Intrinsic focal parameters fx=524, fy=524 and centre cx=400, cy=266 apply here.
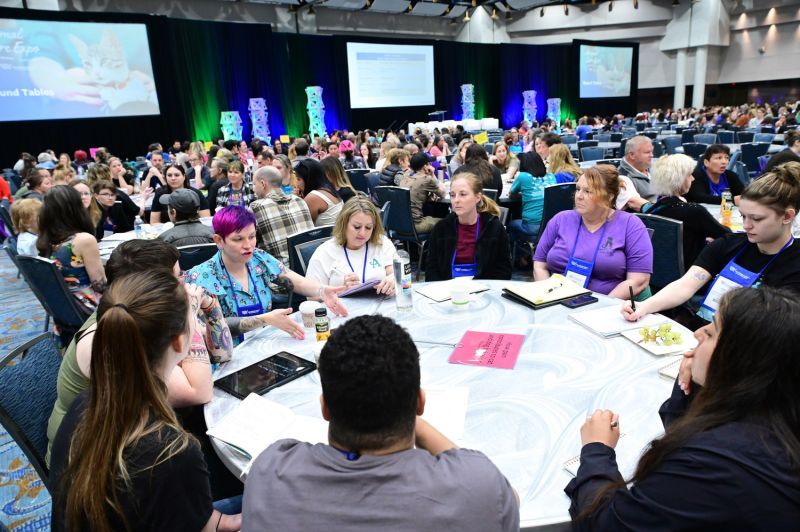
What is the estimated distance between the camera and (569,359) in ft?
6.01

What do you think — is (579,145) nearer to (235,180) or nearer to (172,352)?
(235,180)

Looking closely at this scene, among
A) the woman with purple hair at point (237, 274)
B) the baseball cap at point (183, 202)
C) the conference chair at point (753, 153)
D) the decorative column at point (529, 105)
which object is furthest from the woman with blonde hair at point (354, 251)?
the decorative column at point (529, 105)

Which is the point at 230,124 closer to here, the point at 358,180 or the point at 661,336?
the point at 358,180

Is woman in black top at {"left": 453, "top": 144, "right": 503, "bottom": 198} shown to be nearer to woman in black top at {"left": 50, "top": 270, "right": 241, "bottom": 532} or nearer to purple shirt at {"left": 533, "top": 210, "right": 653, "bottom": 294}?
purple shirt at {"left": 533, "top": 210, "right": 653, "bottom": 294}

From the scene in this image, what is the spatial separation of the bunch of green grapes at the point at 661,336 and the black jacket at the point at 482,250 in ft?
4.27

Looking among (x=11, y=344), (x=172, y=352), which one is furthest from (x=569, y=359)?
(x=11, y=344)

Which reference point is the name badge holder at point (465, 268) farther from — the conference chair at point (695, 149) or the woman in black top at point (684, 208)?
the conference chair at point (695, 149)

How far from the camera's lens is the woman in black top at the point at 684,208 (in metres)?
3.24

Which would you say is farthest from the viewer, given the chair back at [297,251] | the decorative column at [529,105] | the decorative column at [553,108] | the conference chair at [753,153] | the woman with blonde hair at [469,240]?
the decorative column at [553,108]

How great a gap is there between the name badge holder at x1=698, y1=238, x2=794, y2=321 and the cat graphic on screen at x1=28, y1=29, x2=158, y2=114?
43.3 feet

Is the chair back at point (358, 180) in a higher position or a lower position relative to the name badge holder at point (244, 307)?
higher

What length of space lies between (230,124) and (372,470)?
48.7ft

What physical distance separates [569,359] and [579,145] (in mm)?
9762

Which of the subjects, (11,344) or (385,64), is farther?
(385,64)
